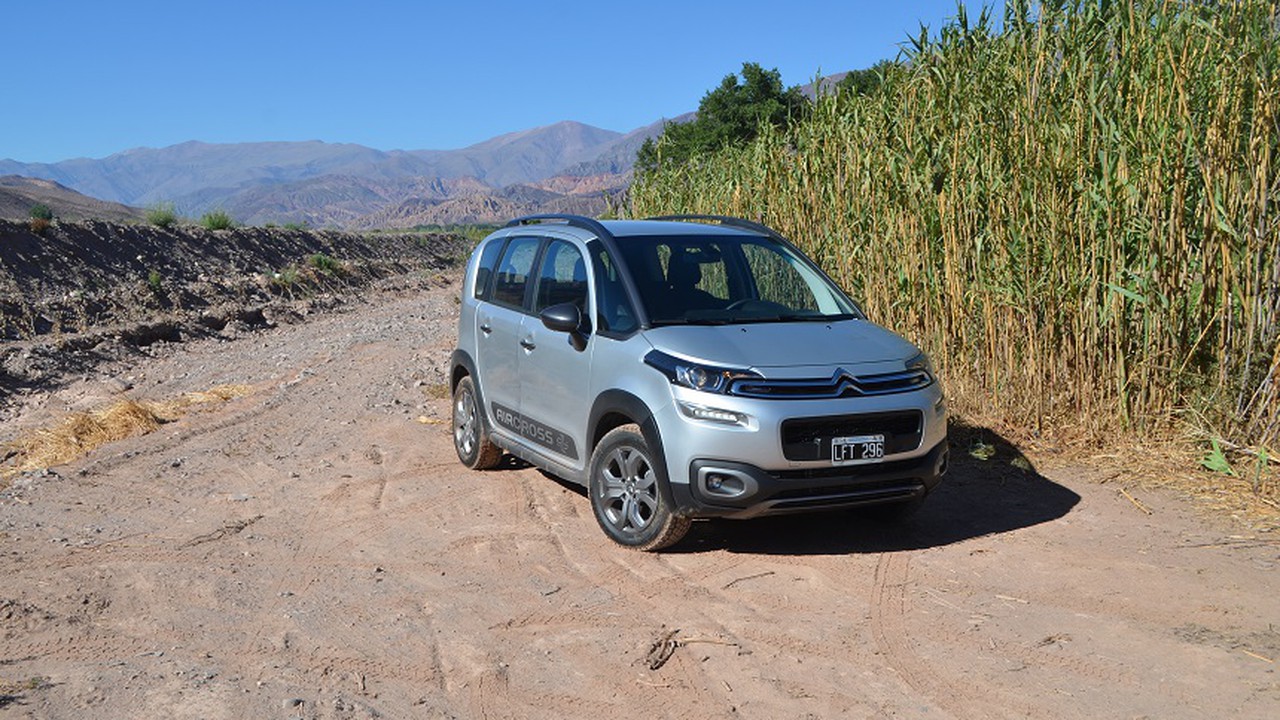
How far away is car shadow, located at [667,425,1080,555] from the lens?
674cm

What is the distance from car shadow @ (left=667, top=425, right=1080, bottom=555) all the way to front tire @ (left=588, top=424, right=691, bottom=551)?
0.27 metres

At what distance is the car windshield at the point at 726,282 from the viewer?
6996 mm

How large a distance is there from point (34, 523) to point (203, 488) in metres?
1.26

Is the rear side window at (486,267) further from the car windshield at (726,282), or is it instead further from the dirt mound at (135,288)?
the dirt mound at (135,288)

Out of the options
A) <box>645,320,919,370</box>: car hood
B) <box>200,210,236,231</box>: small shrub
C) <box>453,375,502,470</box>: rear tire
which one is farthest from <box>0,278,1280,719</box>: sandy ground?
<box>200,210,236,231</box>: small shrub

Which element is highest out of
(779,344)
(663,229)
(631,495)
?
(663,229)

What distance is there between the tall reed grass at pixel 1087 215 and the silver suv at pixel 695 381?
6.49 feet

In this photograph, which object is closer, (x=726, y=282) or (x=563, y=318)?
(x=563, y=318)

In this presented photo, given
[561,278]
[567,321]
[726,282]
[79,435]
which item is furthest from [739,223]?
[79,435]

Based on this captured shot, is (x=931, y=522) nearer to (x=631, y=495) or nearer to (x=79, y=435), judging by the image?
(x=631, y=495)

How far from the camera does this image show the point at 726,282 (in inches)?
293

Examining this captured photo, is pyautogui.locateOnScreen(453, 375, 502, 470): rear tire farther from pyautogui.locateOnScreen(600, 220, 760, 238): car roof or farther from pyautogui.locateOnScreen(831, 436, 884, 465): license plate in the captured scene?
pyautogui.locateOnScreen(831, 436, 884, 465): license plate

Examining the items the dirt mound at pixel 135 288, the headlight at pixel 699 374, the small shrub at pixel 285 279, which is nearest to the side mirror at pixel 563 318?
the headlight at pixel 699 374

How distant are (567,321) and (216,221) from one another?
32.2m
